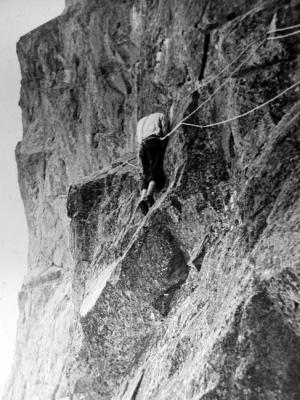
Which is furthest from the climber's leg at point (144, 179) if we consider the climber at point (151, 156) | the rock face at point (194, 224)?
the rock face at point (194, 224)

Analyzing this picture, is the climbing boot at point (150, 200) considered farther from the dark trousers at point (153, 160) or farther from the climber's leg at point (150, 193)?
the dark trousers at point (153, 160)

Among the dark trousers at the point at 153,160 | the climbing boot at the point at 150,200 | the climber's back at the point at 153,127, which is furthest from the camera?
the climber's back at the point at 153,127

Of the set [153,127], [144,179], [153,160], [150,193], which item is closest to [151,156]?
[153,160]

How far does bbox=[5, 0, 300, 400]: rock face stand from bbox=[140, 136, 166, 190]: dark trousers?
0.44m

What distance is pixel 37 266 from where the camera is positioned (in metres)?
25.9

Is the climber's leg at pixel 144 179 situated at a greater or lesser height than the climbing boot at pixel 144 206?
greater

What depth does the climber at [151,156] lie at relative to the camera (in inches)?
461

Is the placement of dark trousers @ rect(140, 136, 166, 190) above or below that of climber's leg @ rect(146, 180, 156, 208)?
above

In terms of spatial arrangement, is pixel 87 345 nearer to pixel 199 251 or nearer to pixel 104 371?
pixel 104 371

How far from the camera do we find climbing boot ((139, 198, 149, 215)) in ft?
38.3

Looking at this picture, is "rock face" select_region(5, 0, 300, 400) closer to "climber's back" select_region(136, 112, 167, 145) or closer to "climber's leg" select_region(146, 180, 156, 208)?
"climber's leg" select_region(146, 180, 156, 208)

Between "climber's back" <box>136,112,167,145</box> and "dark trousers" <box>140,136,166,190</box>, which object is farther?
"climber's back" <box>136,112,167,145</box>

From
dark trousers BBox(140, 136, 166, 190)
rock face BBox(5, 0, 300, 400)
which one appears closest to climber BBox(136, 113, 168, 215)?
dark trousers BBox(140, 136, 166, 190)

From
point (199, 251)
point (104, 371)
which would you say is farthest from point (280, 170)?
point (104, 371)
